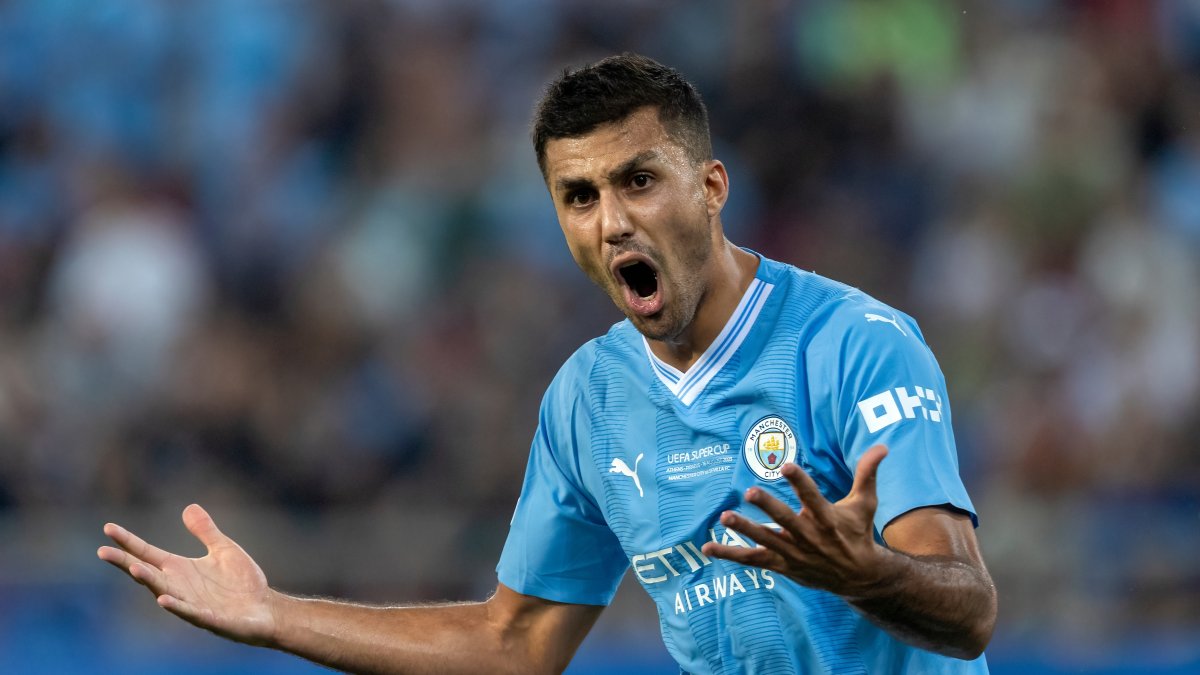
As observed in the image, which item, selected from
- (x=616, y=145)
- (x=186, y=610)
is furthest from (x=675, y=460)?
(x=186, y=610)

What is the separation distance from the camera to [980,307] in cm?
945

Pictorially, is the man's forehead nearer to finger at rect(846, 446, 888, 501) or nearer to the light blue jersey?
the light blue jersey

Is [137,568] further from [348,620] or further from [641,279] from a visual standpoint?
[641,279]

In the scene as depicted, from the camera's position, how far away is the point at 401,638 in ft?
14.4

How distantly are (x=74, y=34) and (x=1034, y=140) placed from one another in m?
5.95

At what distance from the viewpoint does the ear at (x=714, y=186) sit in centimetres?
421

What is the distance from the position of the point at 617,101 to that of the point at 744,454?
0.89 m

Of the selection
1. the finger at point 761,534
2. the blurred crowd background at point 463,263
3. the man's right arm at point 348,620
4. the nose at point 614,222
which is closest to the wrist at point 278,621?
the man's right arm at point 348,620

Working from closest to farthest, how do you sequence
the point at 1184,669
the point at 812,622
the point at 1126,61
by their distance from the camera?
the point at 812,622 → the point at 1184,669 → the point at 1126,61

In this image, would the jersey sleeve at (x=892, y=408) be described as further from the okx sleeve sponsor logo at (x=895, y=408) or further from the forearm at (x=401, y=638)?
the forearm at (x=401, y=638)

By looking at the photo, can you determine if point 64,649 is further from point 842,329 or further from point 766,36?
point 766,36

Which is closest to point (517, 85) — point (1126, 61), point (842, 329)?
point (1126, 61)

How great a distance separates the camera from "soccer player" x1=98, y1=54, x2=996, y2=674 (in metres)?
3.65

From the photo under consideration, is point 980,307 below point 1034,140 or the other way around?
below
